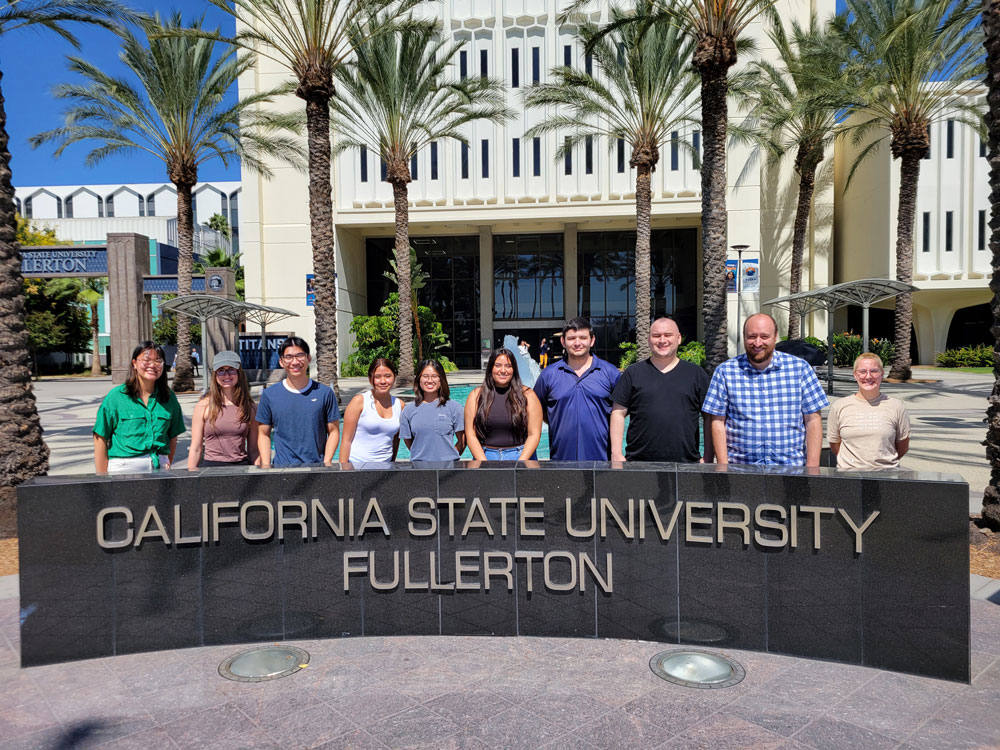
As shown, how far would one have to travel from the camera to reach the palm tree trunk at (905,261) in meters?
21.5

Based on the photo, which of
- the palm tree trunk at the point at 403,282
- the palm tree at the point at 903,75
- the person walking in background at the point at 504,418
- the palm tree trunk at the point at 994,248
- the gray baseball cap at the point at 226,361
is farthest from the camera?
the palm tree trunk at the point at 403,282

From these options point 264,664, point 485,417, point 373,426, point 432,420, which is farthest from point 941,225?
point 264,664

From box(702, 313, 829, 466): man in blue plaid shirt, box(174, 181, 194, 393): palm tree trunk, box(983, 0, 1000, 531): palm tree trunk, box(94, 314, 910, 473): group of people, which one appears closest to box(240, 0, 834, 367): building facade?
box(174, 181, 194, 393): palm tree trunk

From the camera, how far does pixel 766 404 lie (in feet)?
14.6

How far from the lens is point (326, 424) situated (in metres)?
5.07

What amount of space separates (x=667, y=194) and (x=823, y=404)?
2826 centimetres

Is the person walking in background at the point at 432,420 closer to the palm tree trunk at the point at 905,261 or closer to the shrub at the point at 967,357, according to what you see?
the palm tree trunk at the point at 905,261

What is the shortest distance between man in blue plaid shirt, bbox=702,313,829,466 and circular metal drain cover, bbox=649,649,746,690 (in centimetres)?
124

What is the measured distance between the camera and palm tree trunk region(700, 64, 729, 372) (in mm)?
12375

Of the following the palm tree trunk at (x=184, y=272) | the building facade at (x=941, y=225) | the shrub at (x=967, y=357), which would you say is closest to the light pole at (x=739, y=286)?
the building facade at (x=941, y=225)

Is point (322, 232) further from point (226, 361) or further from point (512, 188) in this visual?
point (512, 188)

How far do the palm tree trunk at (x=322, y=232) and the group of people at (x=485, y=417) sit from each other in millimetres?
9834

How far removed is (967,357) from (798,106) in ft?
47.7

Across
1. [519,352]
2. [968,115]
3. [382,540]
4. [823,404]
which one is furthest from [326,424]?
[968,115]
